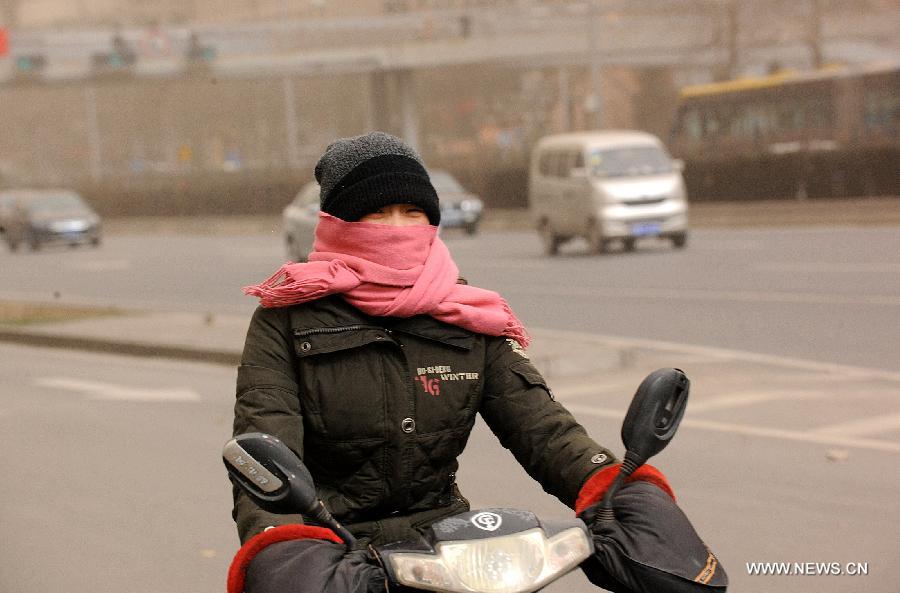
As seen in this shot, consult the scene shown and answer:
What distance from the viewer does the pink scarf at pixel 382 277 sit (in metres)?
3.01

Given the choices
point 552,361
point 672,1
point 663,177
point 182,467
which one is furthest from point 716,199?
point 672,1

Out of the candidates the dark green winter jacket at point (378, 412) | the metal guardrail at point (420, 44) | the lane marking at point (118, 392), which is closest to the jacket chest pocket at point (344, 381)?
the dark green winter jacket at point (378, 412)

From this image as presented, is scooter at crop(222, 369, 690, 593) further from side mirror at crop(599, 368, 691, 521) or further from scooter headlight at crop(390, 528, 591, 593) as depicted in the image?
side mirror at crop(599, 368, 691, 521)

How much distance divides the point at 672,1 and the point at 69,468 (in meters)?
66.6

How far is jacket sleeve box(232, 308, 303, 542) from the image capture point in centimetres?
288

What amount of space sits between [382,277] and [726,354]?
31.7ft

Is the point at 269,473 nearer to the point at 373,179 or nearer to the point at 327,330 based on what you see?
the point at 327,330

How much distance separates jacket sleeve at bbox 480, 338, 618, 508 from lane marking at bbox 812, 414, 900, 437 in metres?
5.92

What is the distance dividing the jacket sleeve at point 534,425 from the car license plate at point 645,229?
22.9m

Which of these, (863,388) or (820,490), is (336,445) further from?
(863,388)

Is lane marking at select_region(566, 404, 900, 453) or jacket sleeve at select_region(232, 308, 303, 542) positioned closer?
jacket sleeve at select_region(232, 308, 303, 542)

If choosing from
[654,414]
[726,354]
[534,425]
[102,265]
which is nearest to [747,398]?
[726,354]

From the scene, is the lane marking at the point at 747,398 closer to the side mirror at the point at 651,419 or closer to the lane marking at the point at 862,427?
the lane marking at the point at 862,427

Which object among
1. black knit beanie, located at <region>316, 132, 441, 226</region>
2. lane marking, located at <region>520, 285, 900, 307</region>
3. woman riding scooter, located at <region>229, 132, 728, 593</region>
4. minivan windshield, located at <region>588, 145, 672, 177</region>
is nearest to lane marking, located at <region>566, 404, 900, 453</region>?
woman riding scooter, located at <region>229, 132, 728, 593</region>
